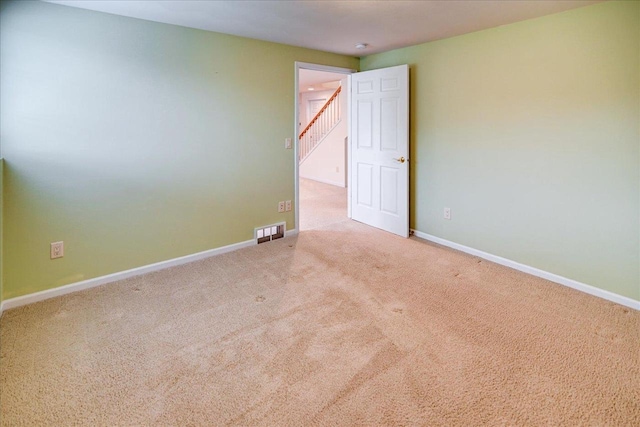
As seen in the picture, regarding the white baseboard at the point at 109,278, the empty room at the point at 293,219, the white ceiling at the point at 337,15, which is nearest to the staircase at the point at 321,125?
the empty room at the point at 293,219

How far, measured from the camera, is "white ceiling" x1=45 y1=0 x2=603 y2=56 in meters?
2.60

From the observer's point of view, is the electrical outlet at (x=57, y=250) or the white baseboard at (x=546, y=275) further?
the electrical outlet at (x=57, y=250)

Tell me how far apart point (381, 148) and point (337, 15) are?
181 cm

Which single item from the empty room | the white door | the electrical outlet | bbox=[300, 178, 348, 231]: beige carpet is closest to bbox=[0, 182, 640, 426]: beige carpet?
→ the empty room

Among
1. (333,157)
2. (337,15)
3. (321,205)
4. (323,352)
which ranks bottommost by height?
(323,352)

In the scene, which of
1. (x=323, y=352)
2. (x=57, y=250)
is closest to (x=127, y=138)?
(x=57, y=250)

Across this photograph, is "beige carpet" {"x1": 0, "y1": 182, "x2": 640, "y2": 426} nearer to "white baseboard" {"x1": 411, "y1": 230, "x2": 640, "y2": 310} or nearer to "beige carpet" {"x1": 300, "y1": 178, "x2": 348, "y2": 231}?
"white baseboard" {"x1": 411, "y1": 230, "x2": 640, "y2": 310}

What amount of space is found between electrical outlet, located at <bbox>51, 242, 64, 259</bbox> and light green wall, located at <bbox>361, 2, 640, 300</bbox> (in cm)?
352

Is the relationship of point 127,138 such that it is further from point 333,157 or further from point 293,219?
point 333,157

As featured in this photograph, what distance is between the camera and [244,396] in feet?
5.70

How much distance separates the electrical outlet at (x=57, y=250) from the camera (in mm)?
2775

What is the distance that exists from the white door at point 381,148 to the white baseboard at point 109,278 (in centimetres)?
167

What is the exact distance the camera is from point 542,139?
9.87 feet

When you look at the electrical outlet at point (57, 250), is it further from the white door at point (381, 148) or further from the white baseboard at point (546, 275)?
the white baseboard at point (546, 275)
